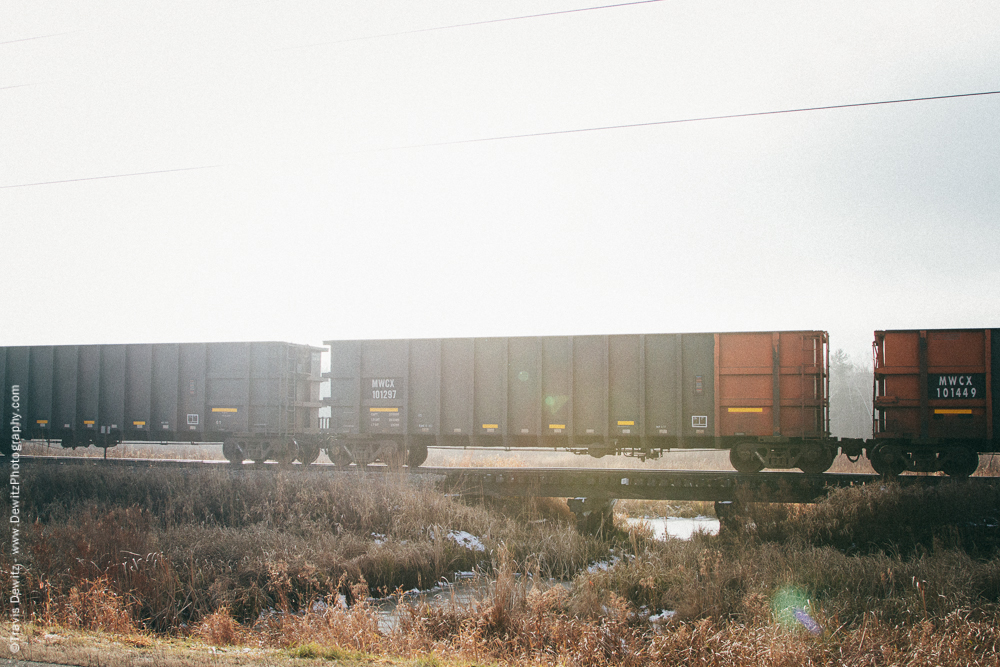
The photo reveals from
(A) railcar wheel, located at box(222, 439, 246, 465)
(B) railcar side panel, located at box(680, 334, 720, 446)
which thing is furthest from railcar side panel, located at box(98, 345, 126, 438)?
(B) railcar side panel, located at box(680, 334, 720, 446)

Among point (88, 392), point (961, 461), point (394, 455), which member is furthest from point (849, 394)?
point (88, 392)

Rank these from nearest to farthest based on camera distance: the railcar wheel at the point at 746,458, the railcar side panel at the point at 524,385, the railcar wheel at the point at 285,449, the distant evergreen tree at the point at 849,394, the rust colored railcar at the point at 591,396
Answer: the rust colored railcar at the point at 591,396, the railcar wheel at the point at 746,458, the railcar side panel at the point at 524,385, the railcar wheel at the point at 285,449, the distant evergreen tree at the point at 849,394

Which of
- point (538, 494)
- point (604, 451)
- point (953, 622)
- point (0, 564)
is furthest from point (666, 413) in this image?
point (0, 564)

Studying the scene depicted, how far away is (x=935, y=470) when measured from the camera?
13977 millimetres

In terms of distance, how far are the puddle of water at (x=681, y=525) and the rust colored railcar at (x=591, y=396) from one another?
1.64m

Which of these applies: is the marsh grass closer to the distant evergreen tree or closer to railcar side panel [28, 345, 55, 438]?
railcar side panel [28, 345, 55, 438]

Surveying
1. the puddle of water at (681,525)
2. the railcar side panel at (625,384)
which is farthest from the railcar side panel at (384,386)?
the puddle of water at (681,525)

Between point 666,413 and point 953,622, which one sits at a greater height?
point 666,413

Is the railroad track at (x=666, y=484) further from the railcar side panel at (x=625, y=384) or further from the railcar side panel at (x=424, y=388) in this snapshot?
the railcar side panel at (x=424, y=388)

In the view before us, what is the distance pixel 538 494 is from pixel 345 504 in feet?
13.3

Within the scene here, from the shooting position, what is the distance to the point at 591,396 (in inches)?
601

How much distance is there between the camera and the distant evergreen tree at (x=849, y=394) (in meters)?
57.1

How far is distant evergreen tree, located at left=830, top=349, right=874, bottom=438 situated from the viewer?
→ 187 ft

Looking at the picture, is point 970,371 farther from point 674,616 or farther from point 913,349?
point 674,616
